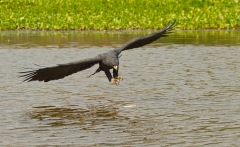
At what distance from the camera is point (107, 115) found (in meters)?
10.3

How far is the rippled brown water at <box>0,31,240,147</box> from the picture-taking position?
869 centimetres

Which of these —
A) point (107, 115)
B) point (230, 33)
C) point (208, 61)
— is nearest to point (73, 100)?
point (107, 115)

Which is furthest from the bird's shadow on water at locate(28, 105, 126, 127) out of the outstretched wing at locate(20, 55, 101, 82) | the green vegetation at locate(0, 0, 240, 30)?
the green vegetation at locate(0, 0, 240, 30)

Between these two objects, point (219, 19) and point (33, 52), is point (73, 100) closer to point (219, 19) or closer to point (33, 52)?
point (33, 52)


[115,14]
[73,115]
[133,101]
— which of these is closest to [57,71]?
[73,115]

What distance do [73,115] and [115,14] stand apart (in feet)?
53.8

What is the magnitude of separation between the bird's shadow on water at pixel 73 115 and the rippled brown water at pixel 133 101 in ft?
0.05

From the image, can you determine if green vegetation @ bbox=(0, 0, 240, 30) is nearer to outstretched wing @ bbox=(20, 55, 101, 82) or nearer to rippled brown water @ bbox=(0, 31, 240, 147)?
rippled brown water @ bbox=(0, 31, 240, 147)

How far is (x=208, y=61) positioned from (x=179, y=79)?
3021 mm

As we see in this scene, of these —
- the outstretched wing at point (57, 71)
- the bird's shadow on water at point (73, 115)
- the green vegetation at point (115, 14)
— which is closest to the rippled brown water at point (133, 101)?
the bird's shadow on water at point (73, 115)

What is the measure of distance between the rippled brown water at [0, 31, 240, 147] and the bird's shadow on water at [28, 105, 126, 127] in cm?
1

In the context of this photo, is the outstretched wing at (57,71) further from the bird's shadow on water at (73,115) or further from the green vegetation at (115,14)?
the green vegetation at (115,14)

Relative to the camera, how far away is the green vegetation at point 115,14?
83.4 ft

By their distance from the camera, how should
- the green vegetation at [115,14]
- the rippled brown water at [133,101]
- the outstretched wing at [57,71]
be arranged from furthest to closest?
the green vegetation at [115,14]
the outstretched wing at [57,71]
the rippled brown water at [133,101]
